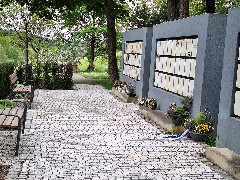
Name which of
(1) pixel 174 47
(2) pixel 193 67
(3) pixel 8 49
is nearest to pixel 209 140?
(2) pixel 193 67

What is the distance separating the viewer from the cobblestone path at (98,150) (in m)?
6.33

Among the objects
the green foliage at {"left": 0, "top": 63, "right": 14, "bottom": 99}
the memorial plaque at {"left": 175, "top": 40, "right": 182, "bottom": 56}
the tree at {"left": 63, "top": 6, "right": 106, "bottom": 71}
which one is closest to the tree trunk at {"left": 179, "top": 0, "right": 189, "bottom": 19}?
the memorial plaque at {"left": 175, "top": 40, "right": 182, "bottom": 56}

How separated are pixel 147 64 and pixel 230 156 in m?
8.03

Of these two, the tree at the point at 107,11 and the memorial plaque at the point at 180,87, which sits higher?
the tree at the point at 107,11

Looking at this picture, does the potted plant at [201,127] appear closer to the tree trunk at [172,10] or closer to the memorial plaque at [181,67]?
the memorial plaque at [181,67]

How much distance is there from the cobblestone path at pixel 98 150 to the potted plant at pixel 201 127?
0.77 feet

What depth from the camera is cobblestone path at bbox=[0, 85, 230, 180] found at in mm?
6332

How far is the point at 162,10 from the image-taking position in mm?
32594

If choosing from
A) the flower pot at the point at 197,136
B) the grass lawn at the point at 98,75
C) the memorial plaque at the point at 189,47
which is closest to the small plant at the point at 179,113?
the flower pot at the point at 197,136

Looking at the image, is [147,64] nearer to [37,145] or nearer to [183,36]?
[183,36]

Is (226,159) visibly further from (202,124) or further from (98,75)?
(98,75)

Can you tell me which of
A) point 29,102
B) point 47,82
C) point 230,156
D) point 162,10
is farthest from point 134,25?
point 230,156

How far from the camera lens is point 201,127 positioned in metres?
8.65

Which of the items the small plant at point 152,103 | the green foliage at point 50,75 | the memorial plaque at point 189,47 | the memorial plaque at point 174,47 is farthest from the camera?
the green foliage at point 50,75
